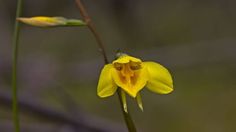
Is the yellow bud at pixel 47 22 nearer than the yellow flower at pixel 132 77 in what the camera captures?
Yes

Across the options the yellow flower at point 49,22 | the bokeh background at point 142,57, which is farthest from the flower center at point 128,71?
the bokeh background at point 142,57

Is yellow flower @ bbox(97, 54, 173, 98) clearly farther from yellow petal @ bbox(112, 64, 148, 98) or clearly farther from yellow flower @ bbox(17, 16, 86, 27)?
yellow flower @ bbox(17, 16, 86, 27)

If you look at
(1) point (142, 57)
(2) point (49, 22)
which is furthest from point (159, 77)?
(1) point (142, 57)

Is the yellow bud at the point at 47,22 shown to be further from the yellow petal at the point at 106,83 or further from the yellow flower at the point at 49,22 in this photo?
the yellow petal at the point at 106,83

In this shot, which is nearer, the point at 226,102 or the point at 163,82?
the point at 163,82

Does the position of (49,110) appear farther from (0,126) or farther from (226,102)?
(226,102)

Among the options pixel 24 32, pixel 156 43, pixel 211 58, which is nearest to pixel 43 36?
pixel 24 32
